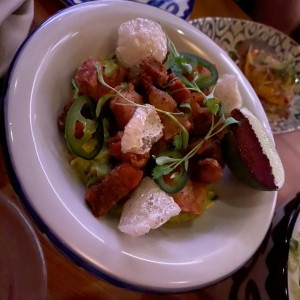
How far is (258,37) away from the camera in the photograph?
163cm

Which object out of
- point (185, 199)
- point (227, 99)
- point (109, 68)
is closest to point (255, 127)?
point (227, 99)

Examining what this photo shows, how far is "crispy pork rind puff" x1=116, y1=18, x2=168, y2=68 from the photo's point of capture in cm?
95

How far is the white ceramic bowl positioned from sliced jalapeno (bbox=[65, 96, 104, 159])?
0.10 ft

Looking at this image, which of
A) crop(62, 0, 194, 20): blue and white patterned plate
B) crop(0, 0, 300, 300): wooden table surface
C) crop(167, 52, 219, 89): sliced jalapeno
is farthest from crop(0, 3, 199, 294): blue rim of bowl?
crop(62, 0, 194, 20): blue and white patterned plate

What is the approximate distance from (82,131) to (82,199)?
0.12m

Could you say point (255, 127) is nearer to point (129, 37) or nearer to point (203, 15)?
point (129, 37)

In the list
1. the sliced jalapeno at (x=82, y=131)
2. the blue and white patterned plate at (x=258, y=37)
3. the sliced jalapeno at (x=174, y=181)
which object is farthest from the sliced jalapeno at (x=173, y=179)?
the blue and white patterned plate at (x=258, y=37)

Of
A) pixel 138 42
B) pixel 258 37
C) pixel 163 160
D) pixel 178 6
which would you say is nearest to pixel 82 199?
pixel 163 160

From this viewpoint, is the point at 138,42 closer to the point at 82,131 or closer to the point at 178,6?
the point at 82,131

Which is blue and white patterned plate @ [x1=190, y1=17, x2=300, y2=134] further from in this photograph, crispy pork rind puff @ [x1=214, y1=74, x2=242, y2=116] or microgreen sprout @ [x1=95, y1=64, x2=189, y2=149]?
microgreen sprout @ [x1=95, y1=64, x2=189, y2=149]

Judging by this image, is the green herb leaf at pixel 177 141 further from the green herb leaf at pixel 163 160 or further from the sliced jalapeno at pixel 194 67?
the sliced jalapeno at pixel 194 67

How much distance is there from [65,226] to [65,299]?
189mm

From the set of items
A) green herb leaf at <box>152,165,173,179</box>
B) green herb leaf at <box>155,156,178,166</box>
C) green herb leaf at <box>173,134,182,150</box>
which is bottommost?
green herb leaf at <box>152,165,173,179</box>

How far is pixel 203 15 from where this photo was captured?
59.4 inches
